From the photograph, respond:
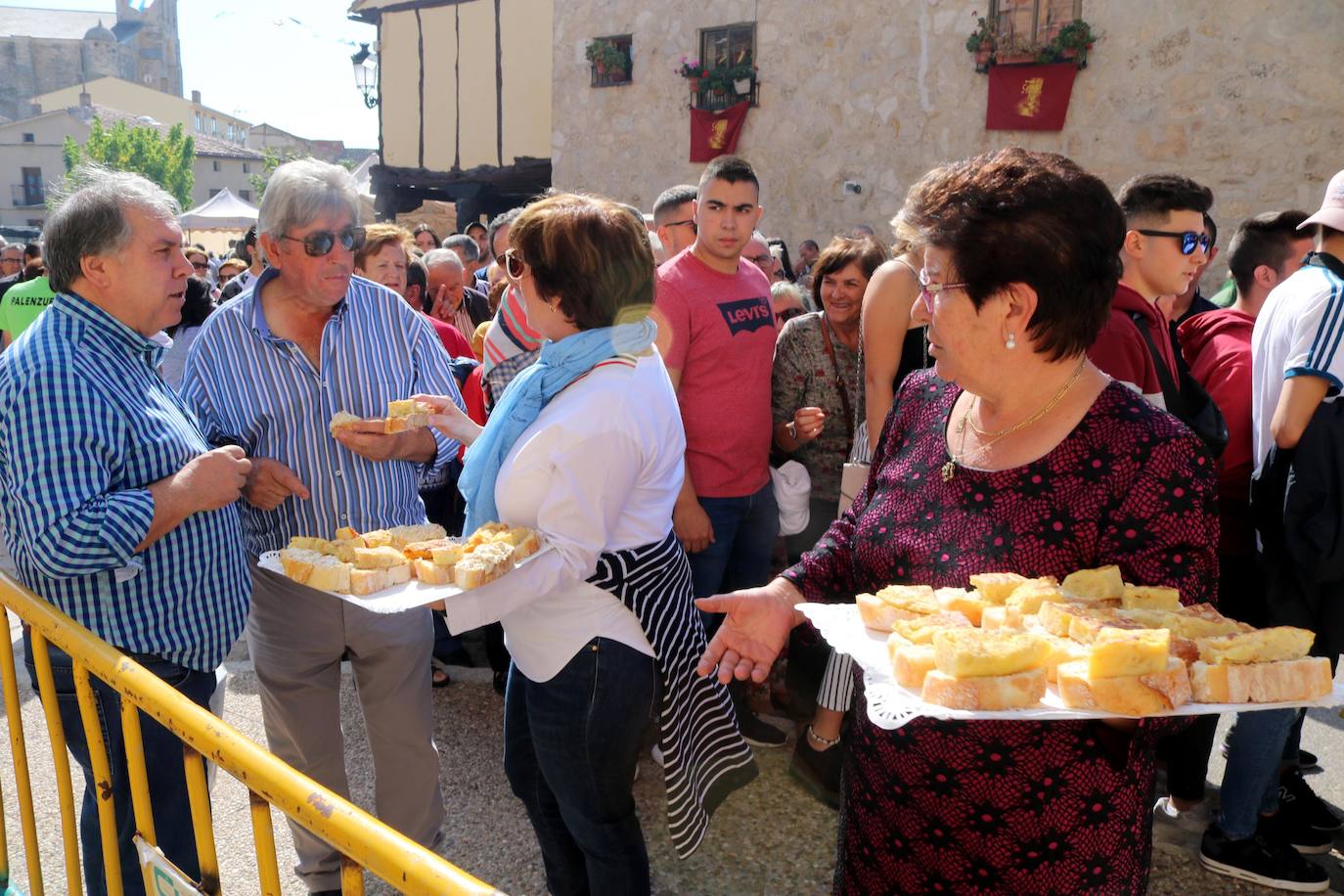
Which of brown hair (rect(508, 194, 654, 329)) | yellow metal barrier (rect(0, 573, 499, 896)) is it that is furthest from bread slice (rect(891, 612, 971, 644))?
brown hair (rect(508, 194, 654, 329))

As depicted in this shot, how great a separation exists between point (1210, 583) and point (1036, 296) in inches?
23.2

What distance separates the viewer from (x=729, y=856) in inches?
133

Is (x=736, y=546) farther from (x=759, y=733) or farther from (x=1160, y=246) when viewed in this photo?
(x=1160, y=246)

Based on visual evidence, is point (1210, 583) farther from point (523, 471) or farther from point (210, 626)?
point (210, 626)

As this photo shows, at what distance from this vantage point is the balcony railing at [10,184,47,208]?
54.1m

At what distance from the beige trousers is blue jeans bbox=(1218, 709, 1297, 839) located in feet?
9.19

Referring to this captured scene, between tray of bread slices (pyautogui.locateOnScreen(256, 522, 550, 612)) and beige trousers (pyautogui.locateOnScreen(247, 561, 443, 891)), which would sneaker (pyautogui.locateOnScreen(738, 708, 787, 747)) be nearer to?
beige trousers (pyautogui.locateOnScreen(247, 561, 443, 891))

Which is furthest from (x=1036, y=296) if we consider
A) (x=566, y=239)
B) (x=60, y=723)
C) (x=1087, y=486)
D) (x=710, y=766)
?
(x=60, y=723)

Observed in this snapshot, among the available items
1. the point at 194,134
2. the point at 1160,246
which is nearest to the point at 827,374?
the point at 1160,246

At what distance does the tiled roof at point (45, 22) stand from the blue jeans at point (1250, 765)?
87376 mm

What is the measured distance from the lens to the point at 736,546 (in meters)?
4.35

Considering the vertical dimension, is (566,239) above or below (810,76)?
below

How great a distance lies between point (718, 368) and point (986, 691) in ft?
9.14

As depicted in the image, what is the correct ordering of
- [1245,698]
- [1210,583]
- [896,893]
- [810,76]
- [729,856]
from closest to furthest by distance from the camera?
[1245,698] < [1210,583] < [896,893] < [729,856] < [810,76]
